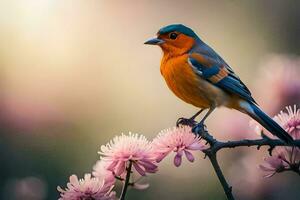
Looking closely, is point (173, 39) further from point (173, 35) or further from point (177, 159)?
point (177, 159)

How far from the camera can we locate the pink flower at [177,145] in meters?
1.87

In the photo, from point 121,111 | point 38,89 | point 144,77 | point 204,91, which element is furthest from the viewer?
point 144,77

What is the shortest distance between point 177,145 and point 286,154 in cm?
25

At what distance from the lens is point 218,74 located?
2.97 m

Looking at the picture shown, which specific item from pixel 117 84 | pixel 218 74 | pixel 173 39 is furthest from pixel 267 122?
pixel 117 84

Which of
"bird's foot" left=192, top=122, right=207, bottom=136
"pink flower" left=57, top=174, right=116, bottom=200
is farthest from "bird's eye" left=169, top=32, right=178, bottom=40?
"pink flower" left=57, top=174, right=116, bottom=200

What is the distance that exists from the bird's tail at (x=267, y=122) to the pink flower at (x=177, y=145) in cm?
18

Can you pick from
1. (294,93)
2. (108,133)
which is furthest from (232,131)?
(108,133)

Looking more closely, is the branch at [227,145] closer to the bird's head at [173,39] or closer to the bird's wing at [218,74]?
the bird's wing at [218,74]

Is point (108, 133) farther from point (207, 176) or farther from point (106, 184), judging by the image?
point (106, 184)

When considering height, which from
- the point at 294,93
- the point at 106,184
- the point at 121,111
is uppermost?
the point at 121,111

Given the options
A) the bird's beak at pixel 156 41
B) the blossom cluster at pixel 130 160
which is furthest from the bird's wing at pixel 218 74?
the blossom cluster at pixel 130 160

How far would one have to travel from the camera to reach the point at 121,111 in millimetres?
6422

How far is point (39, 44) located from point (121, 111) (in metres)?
1.33
